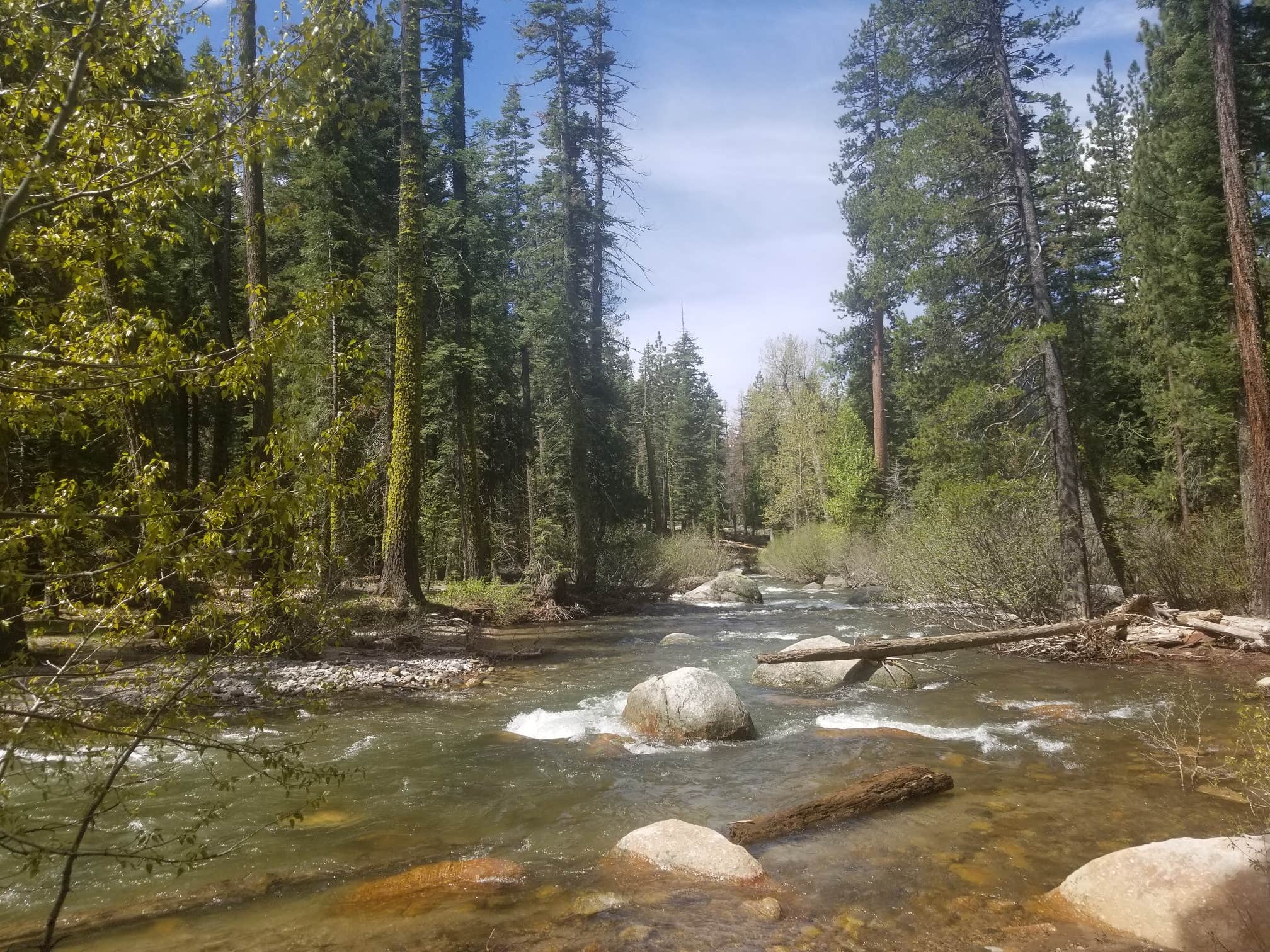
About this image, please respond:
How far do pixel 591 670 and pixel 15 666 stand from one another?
30.1ft

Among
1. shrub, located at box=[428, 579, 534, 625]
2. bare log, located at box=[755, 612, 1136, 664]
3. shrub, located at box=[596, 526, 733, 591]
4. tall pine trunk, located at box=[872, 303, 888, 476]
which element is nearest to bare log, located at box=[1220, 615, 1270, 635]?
bare log, located at box=[755, 612, 1136, 664]

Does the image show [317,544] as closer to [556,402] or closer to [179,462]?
[179,462]

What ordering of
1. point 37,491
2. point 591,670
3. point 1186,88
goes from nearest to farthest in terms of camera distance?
1. point 37,491
2. point 591,670
3. point 1186,88

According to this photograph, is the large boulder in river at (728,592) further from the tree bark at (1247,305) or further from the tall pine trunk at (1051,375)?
the tree bark at (1247,305)

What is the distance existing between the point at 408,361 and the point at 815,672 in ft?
30.7

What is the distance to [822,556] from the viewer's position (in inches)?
1147

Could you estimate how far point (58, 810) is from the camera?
18.8 ft

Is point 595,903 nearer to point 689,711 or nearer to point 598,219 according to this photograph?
point 689,711

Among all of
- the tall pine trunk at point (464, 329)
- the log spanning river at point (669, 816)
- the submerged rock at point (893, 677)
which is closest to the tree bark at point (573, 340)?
the tall pine trunk at point (464, 329)

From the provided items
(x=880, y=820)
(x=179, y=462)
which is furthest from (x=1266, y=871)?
(x=179, y=462)

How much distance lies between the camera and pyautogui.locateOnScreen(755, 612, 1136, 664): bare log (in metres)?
10.3

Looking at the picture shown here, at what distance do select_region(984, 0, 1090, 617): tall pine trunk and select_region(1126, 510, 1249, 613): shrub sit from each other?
1496mm

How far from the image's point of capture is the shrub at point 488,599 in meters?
17.0

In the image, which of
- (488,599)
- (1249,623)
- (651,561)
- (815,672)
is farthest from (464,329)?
(1249,623)
